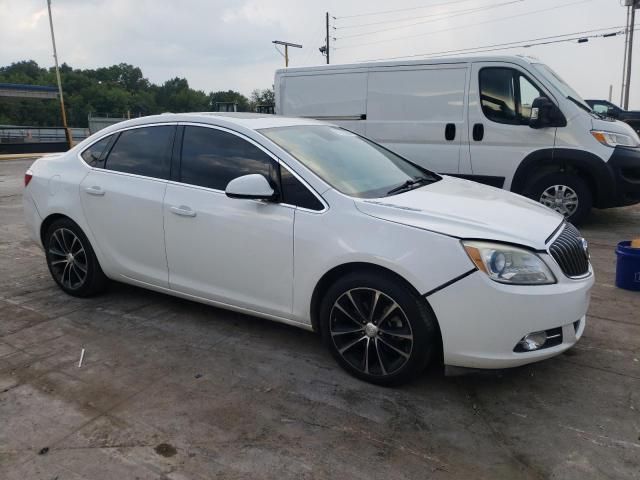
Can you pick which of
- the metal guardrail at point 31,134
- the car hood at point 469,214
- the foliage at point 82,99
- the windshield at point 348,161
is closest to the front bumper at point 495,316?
the car hood at point 469,214

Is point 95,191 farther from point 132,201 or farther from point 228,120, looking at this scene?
point 228,120

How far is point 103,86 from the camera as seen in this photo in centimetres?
7062

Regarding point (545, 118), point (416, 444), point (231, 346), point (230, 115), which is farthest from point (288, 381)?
point (545, 118)

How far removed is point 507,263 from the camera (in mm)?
2834

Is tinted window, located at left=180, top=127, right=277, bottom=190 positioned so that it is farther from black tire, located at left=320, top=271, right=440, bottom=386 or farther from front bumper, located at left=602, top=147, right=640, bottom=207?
front bumper, located at left=602, top=147, right=640, bottom=207

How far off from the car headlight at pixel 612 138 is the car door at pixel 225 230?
512cm

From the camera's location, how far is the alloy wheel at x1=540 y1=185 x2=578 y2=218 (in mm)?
7094

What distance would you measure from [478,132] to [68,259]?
211 inches

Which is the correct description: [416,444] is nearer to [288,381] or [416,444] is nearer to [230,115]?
[288,381]

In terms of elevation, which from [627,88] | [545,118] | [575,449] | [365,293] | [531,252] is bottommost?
[575,449]

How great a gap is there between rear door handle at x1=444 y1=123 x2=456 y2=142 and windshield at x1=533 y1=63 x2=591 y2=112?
1272 millimetres

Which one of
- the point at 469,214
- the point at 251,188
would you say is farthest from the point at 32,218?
the point at 469,214

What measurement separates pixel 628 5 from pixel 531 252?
3139 cm

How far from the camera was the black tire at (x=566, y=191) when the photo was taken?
7020 mm
